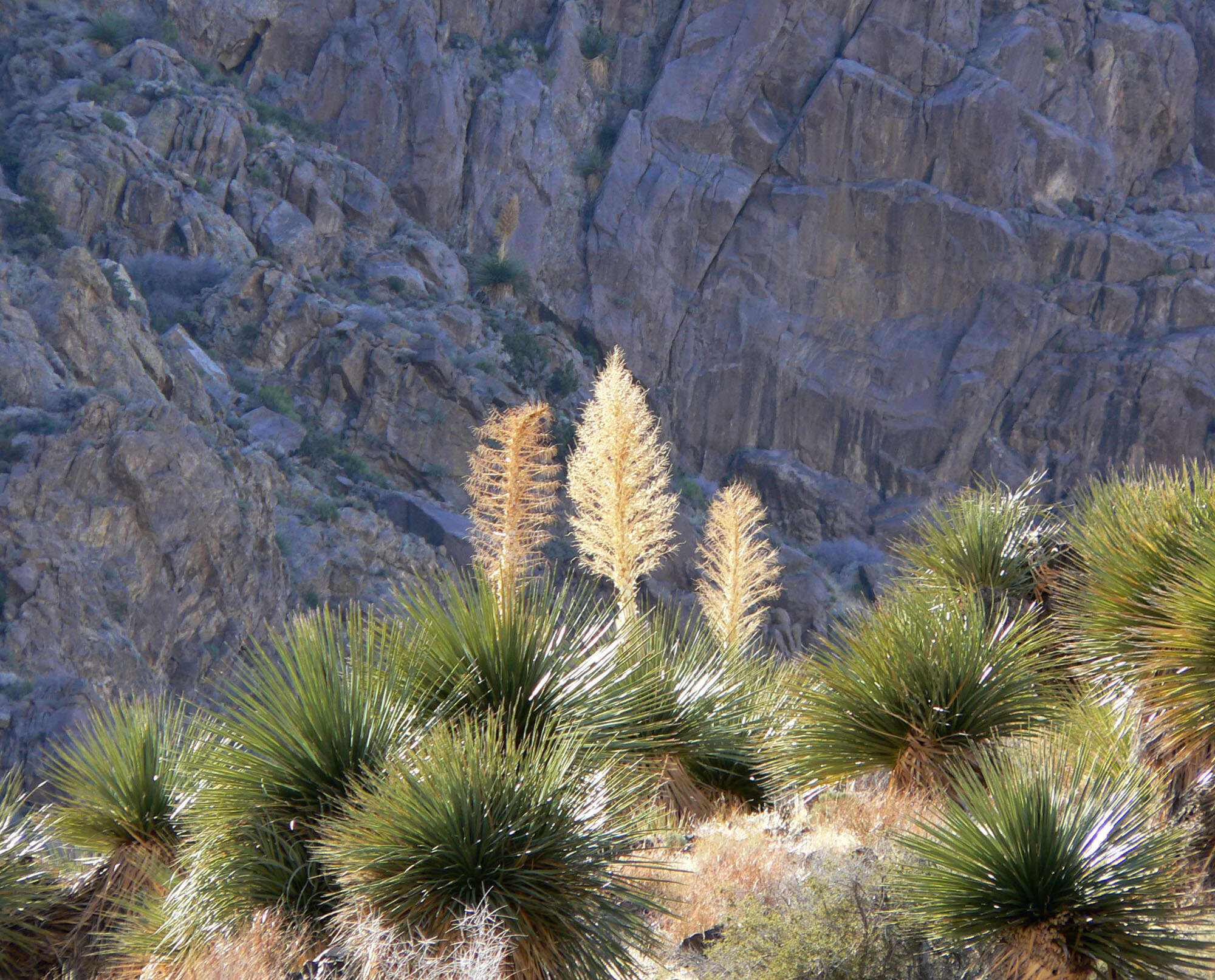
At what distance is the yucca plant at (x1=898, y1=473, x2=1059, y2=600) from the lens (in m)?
8.47

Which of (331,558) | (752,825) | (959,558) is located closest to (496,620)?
(752,825)

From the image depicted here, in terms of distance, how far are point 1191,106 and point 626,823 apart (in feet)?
195

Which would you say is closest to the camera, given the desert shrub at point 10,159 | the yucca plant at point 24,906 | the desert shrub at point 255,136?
the yucca plant at point 24,906

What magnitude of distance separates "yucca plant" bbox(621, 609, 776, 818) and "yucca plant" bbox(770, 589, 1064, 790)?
0.62 metres

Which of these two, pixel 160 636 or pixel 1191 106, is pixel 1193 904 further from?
pixel 1191 106

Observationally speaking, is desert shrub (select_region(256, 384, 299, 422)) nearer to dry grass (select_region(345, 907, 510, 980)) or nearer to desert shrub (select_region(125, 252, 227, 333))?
desert shrub (select_region(125, 252, 227, 333))

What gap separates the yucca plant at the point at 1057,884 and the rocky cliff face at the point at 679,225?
1071 inches

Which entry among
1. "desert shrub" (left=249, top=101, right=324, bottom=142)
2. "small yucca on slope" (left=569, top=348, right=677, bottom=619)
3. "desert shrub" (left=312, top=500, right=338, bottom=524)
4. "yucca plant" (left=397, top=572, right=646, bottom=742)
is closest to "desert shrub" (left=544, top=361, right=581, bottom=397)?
"desert shrub" (left=312, top=500, right=338, bottom=524)

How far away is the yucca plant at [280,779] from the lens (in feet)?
17.0

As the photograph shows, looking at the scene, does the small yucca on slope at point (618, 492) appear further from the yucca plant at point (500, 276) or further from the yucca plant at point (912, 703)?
the yucca plant at point (500, 276)

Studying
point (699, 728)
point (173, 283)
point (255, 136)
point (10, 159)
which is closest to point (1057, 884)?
point (699, 728)

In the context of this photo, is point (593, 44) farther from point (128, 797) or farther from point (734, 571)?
point (128, 797)

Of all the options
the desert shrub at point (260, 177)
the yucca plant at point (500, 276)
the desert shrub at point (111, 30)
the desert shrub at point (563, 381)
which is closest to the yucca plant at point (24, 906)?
the desert shrub at point (563, 381)

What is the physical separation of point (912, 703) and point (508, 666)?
98.9 inches
